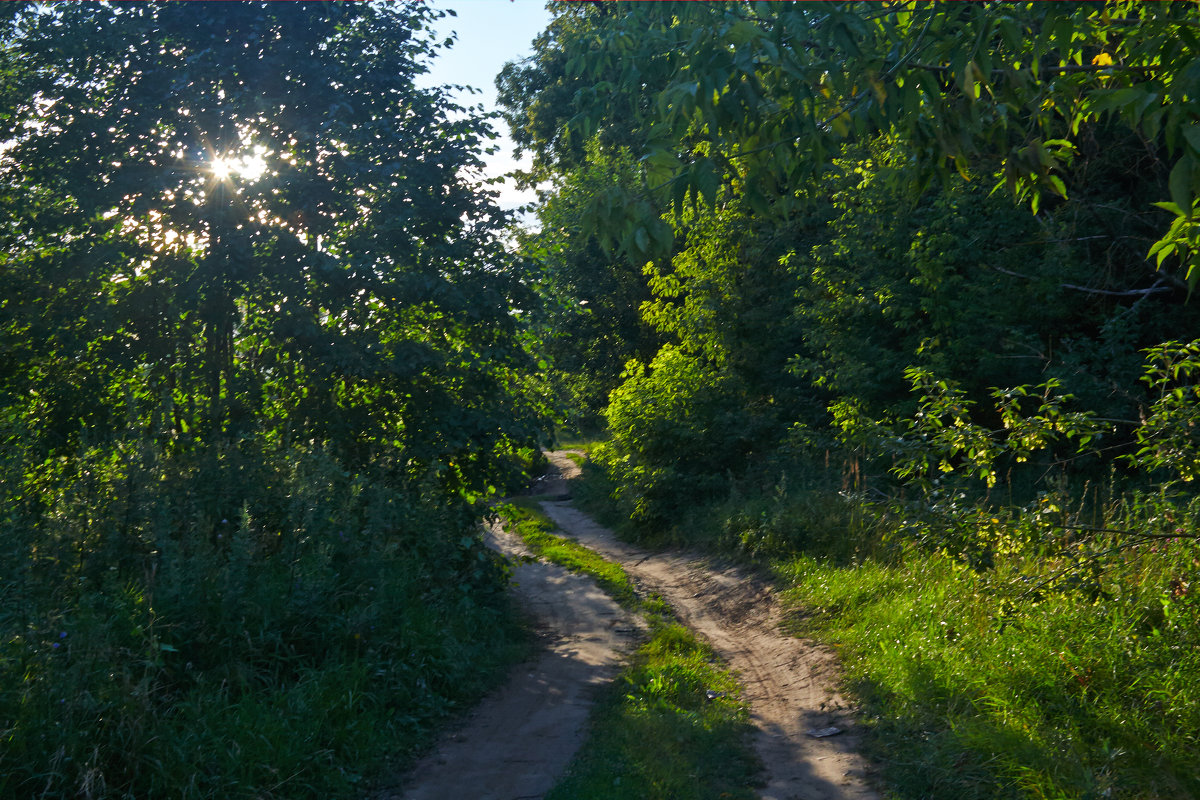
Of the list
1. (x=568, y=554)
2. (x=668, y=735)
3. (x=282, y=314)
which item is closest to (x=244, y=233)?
(x=282, y=314)

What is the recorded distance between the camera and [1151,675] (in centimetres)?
574

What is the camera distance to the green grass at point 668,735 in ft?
19.7

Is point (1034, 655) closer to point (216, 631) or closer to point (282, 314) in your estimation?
point (216, 631)

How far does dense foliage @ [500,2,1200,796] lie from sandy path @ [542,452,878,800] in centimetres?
50

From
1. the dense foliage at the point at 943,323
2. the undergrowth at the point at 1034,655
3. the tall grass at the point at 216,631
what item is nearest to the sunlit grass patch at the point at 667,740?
the undergrowth at the point at 1034,655

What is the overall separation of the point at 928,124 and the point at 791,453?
1149cm

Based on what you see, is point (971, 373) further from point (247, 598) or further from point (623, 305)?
point (623, 305)

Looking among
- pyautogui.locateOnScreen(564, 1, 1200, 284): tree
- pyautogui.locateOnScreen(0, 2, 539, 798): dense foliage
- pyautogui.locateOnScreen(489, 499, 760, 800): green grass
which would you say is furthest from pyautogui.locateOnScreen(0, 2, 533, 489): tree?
pyautogui.locateOnScreen(564, 1, 1200, 284): tree

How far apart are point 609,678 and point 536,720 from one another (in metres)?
1.43

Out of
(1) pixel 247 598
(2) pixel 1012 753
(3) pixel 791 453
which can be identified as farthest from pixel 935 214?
(1) pixel 247 598

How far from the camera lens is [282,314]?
32.7ft

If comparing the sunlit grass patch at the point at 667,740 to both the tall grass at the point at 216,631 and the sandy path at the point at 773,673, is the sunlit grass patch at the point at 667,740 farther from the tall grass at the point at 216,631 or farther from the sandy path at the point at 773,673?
the tall grass at the point at 216,631

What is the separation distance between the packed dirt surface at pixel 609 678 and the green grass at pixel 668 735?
16 centimetres

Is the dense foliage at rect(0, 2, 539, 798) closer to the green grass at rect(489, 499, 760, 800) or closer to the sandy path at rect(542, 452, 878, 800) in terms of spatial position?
the green grass at rect(489, 499, 760, 800)
